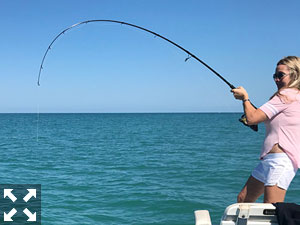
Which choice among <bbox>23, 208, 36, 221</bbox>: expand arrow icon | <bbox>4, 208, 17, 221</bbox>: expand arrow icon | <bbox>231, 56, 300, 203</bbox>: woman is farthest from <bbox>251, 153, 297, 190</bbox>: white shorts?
<bbox>4, 208, 17, 221</bbox>: expand arrow icon

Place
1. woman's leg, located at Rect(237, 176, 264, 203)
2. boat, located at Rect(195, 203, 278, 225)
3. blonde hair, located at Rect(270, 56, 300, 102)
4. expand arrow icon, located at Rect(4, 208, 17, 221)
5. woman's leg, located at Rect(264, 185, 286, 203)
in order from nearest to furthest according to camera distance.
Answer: boat, located at Rect(195, 203, 278, 225), woman's leg, located at Rect(264, 185, 286, 203), blonde hair, located at Rect(270, 56, 300, 102), woman's leg, located at Rect(237, 176, 264, 203), expand arrow icon, located at Rect(4, 208, 17, 221)

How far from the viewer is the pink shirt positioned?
8.34ft

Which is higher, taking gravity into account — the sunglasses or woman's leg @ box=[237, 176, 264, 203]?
the sunglasses

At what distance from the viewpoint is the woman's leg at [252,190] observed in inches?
110

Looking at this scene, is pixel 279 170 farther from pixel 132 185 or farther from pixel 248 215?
pixel 132 185

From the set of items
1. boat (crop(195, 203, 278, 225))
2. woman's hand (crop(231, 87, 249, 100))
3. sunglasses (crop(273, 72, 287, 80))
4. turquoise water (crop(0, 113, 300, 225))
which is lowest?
turquoise water (crop(0, 113, 300, 225))

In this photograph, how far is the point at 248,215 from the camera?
217cm

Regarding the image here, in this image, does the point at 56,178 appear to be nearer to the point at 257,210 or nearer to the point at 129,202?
the point at 129,202

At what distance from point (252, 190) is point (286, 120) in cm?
64

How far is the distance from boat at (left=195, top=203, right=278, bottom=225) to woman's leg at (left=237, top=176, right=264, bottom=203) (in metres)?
0.60

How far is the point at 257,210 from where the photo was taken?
7.13 feet

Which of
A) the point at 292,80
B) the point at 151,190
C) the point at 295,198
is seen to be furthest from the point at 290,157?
the point at 151,190

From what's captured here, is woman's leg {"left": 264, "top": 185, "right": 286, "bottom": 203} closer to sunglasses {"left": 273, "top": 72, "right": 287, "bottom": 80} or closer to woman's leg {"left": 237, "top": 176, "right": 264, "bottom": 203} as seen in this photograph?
woman's leg {"left": 237, "top": 176, "right": 264, "bottom": 203}

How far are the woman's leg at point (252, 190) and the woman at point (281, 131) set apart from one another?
14 cm
